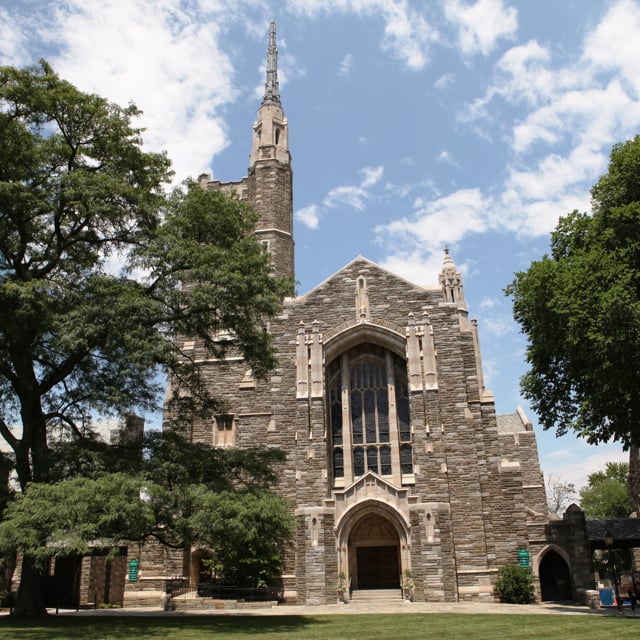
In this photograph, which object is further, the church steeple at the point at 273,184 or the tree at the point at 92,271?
the church steeple at the point at 273,184

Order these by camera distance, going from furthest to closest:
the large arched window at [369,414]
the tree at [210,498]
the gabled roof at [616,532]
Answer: the large arched window at [369,414] < the gabled roof at [616,532] < the tree at [210,498]

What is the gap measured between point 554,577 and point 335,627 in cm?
1412

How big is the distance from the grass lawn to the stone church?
18.1 ft

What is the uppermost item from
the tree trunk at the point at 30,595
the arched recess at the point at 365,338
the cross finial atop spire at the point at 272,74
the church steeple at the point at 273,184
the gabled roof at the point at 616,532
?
the cross finial atop spire at the point at 272,74

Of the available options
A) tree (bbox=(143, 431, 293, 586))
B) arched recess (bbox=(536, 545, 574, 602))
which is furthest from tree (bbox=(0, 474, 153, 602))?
arched recess (bbox=(536, 545, 574, 602))

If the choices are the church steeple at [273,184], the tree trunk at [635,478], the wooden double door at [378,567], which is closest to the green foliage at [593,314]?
the wooden double door at [378,567]

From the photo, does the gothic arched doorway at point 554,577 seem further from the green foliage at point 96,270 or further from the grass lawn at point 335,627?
the green foliage at point 96,270

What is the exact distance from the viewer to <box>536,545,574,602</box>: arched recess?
24406mm

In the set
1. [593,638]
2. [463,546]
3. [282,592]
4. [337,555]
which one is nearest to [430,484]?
[463,546]

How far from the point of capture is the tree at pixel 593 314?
58.5ft

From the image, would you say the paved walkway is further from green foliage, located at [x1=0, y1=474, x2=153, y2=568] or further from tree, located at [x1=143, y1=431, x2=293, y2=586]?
green foliage, located at [x1=0, y1=474, x2=153, y2=568]

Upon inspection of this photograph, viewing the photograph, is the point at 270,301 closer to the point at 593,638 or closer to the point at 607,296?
the point at 607,296

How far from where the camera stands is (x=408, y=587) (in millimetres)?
22094

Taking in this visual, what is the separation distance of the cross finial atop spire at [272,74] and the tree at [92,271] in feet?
74.3
